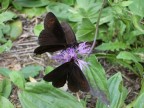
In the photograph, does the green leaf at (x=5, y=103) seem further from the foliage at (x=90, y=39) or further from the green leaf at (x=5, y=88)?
the green leaf at (x=5, y=88)

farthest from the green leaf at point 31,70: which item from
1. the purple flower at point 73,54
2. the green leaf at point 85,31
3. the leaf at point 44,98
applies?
the purple flower at point 73,54

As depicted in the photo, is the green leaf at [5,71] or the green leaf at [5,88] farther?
the green leaf at [5,71]

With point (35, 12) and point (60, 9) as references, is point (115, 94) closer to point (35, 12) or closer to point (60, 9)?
point (60, 9)

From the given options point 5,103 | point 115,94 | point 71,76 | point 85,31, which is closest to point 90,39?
point 85,31

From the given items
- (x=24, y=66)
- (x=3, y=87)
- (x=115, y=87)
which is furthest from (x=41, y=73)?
(x=115, y=87)

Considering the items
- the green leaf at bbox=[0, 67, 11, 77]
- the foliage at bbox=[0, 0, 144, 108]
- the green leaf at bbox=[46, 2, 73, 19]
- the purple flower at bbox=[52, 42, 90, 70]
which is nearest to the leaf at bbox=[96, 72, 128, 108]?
the foliage at bbox=[0, 0, 144, 108]

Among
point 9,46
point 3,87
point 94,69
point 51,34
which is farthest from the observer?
point 9,46

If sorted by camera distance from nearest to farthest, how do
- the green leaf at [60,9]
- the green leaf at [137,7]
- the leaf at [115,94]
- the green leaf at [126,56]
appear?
1. the leaf at [115,94]
2. the green leaf at [126,56]
3. the green leaf at [137,7]
4. the green leaf at [60,9]

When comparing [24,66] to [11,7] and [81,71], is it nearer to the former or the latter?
[11,7]
